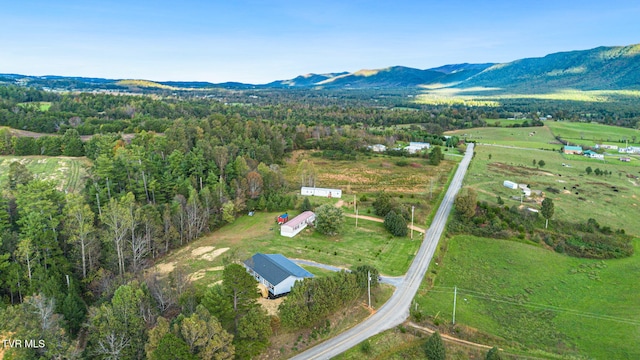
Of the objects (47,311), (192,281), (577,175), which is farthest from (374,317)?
(577,175)

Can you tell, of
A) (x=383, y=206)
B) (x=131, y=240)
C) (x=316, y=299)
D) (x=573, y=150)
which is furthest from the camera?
(x=573, y=150)

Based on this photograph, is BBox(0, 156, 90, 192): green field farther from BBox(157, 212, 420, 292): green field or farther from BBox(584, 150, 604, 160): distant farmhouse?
BBox(584, 150, 604, 160): distant farmhouse

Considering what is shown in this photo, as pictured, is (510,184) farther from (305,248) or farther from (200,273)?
(200,273)

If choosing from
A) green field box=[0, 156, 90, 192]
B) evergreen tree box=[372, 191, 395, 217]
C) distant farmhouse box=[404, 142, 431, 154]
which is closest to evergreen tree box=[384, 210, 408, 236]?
evergreen tree box=[372, 191, 395, 217]

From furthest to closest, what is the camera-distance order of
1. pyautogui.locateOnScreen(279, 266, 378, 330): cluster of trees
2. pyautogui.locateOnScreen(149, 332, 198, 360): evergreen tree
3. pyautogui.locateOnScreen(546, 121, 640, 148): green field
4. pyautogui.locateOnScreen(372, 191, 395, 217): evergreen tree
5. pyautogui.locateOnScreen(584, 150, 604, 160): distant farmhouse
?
pyautogui.locateOnScreen(546, 121, 640, 148): green field
pyautogui.locateOnScreen(584, 150, 604, 160): distant farmhouse
pyautogui.locateOnScreen(372, 191, 395, 217): evergreen tree
pyautogui.locateOnScreen(279, 266, 378, 330): cluster of trees
pyautogui.locateOnScreen(149, 332, 198, 360): evergreen tree

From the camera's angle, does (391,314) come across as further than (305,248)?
No

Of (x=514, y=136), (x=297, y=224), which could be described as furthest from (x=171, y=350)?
(x=514, y=136)

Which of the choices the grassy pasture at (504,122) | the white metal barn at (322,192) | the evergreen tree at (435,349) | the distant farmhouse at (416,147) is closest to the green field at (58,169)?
the white metal barn at (322,192)
